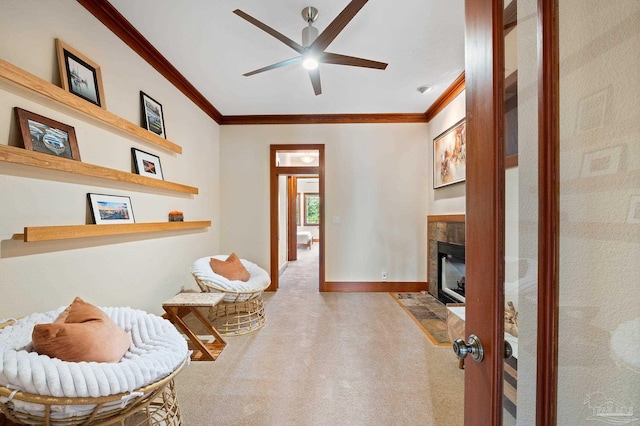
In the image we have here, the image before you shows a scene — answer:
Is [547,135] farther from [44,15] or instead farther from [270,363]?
[44,15]

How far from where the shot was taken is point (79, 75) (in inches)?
68.9

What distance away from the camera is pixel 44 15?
1.55m

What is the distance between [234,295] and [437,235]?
2.73 metres

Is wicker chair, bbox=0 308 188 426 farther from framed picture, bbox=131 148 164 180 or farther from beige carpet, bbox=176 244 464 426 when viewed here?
framed picture, bbox=131 148 164 180

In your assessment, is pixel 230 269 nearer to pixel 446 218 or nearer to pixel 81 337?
pixel 81 337

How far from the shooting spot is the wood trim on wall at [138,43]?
1886mm

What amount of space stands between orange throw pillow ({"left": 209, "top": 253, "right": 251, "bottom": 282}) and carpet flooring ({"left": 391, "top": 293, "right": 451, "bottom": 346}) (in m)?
1.98

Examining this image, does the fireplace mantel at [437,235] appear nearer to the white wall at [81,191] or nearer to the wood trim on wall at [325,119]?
the wood trim on wall at [325,119]

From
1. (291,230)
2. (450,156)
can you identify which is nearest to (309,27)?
(450,156)

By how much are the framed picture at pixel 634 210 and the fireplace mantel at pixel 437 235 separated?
2.67 metres

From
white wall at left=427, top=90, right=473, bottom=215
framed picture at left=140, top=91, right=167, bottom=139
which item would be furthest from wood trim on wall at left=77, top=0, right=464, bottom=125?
framed picture at left=140, top=91, right=167, bottom=139

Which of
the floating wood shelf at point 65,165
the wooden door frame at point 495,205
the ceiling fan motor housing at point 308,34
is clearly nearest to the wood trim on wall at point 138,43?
the floating wood shelf at point 65,165

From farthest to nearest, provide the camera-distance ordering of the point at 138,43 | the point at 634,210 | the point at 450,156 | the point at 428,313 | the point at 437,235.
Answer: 1. the point at 437,235
2. the point at 450,156
3. the point at 428,313
4. the point at 138,43
5. the point at 634,210

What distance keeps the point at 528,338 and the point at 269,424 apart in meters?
1.47
